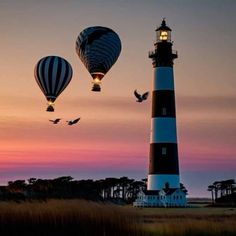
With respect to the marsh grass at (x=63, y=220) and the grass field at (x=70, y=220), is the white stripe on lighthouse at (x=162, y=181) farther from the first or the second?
the marsh grass at (x=63, y=220)

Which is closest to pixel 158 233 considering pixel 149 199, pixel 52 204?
pixel 52 204

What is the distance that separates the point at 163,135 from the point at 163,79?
5453 mm

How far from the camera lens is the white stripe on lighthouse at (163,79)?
61.4 m

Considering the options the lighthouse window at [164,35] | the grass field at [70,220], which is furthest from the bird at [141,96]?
the lighthouse window at [164,35]

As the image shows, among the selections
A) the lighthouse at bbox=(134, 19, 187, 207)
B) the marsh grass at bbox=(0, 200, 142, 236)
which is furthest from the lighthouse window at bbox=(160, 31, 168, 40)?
the marsh grass at bbox=(0, 200, 142, 236)

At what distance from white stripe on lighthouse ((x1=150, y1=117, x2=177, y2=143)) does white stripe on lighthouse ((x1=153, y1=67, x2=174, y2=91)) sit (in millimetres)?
2978

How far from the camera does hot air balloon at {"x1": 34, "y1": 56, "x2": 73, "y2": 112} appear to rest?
41594mm

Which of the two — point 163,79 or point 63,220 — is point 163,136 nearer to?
point 163,79

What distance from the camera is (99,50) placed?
1642 inches

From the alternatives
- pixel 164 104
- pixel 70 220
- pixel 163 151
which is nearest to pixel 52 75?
pixel 70 220

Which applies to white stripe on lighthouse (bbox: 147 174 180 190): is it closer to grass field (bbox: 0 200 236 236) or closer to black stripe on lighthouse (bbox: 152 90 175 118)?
black stripe on lighthouse (bbox: 152 90 175 118)

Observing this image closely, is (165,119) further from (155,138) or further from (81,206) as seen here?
(81,206)

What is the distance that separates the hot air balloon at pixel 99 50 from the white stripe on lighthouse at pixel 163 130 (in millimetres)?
18541

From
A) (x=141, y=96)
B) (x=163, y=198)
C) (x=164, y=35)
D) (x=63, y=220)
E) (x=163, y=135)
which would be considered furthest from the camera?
(x=164, y=35)
